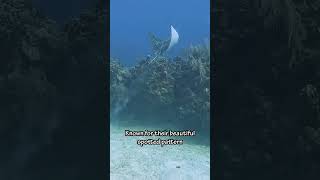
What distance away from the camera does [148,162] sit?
4.86 meters

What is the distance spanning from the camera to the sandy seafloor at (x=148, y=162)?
15.8 ft

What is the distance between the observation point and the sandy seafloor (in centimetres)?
482
